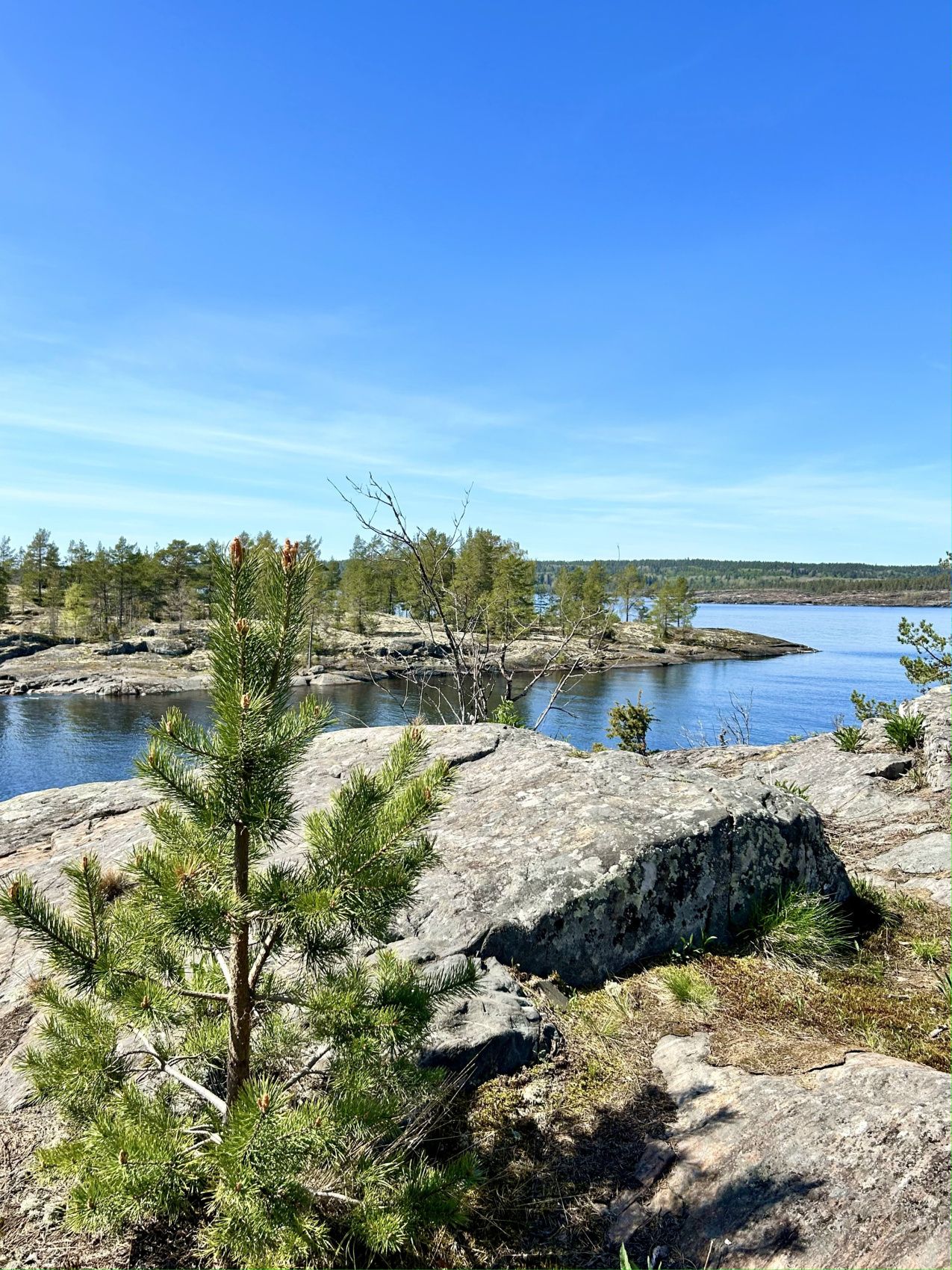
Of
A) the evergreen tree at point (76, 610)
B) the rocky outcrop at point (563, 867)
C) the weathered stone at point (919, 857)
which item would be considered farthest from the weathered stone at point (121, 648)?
the weathered stone at point (919, 857)

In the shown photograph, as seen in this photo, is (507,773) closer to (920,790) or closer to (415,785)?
(415,785)

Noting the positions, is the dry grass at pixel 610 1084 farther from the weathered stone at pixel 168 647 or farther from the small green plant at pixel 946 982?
the weathered stone at pixel 168 647

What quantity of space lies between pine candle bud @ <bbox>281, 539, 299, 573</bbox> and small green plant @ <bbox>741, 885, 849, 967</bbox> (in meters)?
4.54

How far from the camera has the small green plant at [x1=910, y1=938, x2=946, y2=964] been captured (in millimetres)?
4938

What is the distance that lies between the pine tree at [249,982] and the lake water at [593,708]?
12.7 metres

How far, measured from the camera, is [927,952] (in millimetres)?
4965

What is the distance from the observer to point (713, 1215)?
270 cm

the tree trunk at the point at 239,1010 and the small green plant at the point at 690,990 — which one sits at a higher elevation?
the tree trunk at the point at 239,1010

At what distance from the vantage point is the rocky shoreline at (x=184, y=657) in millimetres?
49781

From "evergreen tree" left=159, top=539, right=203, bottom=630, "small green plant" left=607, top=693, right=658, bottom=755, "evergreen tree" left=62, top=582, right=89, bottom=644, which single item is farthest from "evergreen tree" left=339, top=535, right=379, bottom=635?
"small green plant" left=607, top=693, right=658, bottom=755

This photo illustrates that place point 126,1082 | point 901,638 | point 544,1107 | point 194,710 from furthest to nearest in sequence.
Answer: point 194,710 < point 901,638 < point 544,1107 < point 126,1082

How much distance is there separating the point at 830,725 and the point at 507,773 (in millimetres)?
33502

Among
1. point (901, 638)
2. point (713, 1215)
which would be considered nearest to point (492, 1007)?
point (713, 1215)

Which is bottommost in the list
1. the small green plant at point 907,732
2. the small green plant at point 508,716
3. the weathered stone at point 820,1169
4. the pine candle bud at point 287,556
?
the weathered stone at point 820,1169
